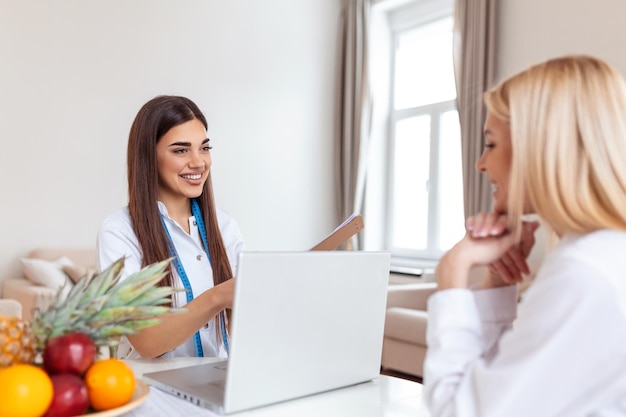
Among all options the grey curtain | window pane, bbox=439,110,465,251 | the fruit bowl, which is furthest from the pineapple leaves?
window pane, bbox=439,110,465,251

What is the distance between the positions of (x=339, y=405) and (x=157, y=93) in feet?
14.7

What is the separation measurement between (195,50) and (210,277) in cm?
403

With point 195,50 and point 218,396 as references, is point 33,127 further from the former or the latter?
point 218,396

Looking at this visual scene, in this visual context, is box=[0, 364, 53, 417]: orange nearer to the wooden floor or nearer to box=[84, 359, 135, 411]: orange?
box=[84, 359, 135, 411]: orange

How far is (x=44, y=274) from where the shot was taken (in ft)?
13.8

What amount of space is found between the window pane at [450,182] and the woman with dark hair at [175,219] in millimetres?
3744

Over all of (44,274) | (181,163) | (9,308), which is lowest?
(9,308)

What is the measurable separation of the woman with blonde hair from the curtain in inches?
193

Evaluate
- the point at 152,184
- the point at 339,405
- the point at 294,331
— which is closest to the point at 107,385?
the point at 294,331

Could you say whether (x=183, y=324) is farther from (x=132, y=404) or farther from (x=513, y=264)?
(x=513, y=264)

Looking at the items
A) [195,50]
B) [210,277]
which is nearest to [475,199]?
[195,50]

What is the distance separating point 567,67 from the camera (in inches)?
35.8

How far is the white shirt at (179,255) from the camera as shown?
169 centimetres

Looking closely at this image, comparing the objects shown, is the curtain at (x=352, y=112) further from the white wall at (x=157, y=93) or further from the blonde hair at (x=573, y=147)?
the blonde hair at (x=573, y=147)
